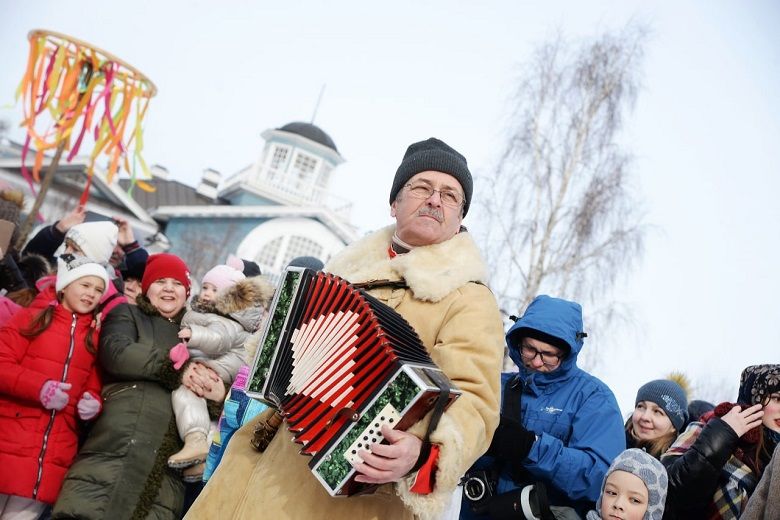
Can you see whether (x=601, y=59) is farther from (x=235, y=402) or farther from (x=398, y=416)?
(x=398, y=416)

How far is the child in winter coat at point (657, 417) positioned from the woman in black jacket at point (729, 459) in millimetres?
773

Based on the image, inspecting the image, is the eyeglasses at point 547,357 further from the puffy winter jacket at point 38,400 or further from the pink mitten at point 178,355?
the puffy winter jacket at point 38,400

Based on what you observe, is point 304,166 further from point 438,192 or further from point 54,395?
point 438,192

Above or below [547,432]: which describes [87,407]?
below

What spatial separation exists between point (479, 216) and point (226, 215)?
1571cm

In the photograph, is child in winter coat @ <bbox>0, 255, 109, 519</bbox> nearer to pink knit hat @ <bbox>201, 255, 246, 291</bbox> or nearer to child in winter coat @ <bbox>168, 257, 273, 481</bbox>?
child in winter coat @ <bbox>168, 257, 273, 481</bbox>

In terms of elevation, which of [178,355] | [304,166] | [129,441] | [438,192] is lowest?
[129,441]

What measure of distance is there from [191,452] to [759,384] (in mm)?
3436

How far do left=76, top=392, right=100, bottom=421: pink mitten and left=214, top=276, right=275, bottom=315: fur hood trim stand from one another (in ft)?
3.54

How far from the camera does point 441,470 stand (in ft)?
6.86

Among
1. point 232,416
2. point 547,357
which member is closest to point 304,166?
point 232,416

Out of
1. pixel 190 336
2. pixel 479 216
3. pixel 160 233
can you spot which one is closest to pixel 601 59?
pixel 479 216

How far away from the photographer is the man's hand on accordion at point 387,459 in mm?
1971

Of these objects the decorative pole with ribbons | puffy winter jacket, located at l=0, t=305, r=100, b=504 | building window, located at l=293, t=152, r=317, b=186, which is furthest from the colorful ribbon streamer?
building window, located at l=293, t=152, r=317, b=186
